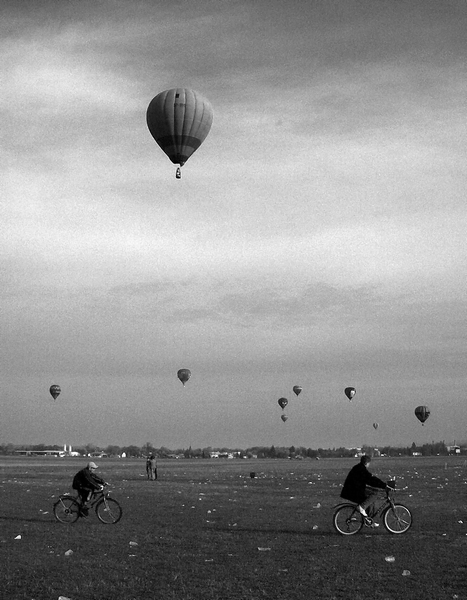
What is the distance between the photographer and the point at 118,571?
1520 cm

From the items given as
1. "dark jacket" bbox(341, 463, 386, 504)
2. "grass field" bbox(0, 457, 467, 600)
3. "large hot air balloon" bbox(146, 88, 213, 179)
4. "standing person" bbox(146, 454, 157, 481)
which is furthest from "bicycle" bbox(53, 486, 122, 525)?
"standing person" bbox(146, 454, 157, 481)

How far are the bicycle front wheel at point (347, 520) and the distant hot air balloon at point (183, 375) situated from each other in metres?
A: 69.3

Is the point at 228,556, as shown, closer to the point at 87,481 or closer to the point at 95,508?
the point at 95,508

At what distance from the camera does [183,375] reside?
9031cm

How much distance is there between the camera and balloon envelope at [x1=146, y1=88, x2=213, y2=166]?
142 ft

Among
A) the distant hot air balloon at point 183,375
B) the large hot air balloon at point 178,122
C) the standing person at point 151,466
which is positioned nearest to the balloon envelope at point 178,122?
the large hot air balloon at point 178,122

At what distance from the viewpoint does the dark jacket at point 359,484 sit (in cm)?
2086

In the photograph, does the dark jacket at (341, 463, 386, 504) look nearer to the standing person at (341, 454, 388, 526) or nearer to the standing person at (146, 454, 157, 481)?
the standing person at (341, 454, 388, 526)

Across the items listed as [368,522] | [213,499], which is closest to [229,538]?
[368,522]

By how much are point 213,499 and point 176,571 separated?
769 inches

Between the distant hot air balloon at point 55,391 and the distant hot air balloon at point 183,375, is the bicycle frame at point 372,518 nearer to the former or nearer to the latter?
the distant hot air balloon at point 183,375

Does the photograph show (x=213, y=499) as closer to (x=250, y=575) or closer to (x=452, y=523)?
(x=452, y=523)

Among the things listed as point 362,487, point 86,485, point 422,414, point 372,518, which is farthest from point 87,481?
point 422,414

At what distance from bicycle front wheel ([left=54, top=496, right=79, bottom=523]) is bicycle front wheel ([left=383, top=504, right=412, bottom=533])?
958 centimetres
